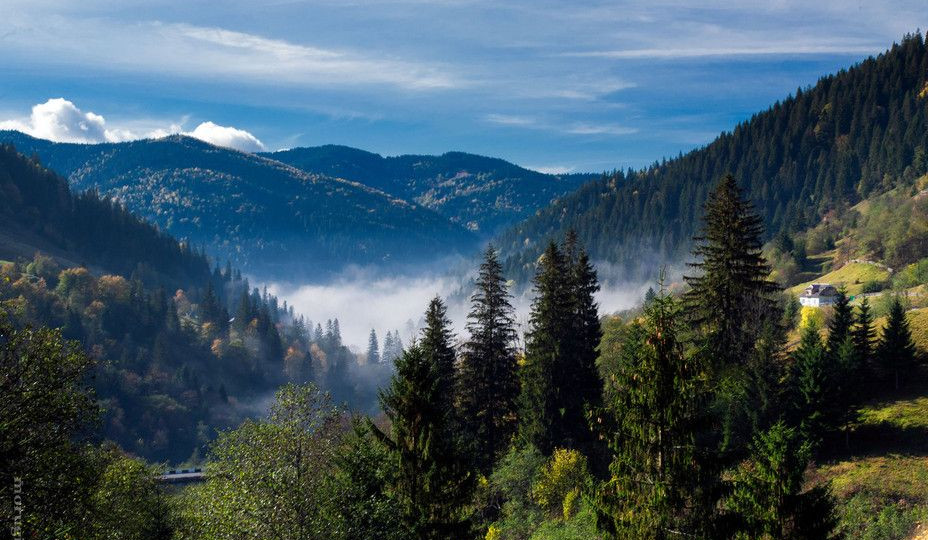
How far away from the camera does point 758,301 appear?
147 feet

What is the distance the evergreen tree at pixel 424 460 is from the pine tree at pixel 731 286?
20546mm

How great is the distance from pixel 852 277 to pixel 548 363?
111708 millimetres

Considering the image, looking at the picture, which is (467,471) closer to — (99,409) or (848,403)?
(99,409)

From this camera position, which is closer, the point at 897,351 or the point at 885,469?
the point at 885,469

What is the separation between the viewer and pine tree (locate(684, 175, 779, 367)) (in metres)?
44.9

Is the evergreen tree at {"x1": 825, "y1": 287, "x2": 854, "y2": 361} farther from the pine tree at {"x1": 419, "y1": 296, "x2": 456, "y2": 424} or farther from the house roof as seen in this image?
the house roof

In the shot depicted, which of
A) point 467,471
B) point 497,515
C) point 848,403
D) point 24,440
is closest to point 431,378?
point 467,471

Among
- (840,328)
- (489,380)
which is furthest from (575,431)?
(840,328)

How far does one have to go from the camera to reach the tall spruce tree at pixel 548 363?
50844 millimetres

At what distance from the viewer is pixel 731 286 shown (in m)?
44.9

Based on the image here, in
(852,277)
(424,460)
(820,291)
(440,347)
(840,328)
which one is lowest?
(424,460)

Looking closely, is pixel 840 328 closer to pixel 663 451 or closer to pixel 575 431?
pixel 575 431

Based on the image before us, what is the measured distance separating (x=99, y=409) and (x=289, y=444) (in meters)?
7.46

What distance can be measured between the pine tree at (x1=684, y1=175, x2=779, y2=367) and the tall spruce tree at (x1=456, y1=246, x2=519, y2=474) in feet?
49.5
